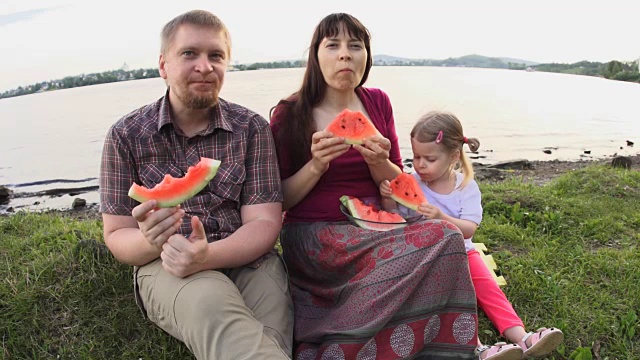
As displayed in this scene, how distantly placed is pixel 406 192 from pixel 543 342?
4.32 feet

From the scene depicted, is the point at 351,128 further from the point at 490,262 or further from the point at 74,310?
the point at 74,310

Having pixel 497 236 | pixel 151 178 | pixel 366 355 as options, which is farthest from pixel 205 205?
pixel 497 236

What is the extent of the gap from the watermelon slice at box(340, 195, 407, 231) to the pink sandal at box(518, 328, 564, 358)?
114cm

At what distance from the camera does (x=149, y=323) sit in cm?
343

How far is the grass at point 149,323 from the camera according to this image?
334 cm

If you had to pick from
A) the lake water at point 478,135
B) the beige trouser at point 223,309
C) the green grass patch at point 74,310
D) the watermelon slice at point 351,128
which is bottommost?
the lake water at point 478,135

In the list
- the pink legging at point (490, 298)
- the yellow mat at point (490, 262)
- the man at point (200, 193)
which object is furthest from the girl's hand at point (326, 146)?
the yellow mat at point (490, 262)

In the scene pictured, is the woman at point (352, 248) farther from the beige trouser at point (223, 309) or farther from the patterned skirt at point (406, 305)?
the beige trouser at point (223, 309)

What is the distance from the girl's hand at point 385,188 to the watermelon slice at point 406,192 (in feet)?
0.09

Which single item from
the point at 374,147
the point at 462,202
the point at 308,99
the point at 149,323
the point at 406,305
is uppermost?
the point at 308,99

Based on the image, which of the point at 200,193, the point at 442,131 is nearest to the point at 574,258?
the point at 442,131

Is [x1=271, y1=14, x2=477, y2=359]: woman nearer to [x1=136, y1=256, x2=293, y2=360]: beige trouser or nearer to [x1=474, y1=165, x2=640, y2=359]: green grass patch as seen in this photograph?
[x1=136, y1=256, x2=293, y2=360]: beige trouser

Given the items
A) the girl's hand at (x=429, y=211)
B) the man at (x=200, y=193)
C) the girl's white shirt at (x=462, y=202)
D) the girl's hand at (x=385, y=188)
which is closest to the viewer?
the man at (x=200, y=193)

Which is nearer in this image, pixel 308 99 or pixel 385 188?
pixel 385 188
